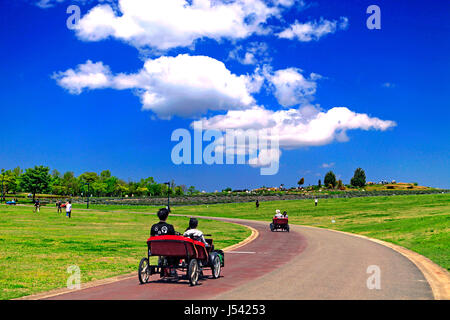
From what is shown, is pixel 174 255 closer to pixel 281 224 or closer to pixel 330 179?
pixel 281 224

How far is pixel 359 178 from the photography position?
147500 mm

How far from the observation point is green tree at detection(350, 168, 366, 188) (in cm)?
14700

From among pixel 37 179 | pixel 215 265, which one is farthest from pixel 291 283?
pixel 37 179

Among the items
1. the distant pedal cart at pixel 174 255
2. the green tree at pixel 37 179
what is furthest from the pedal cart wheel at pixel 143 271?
the green tree at pixel 37 179

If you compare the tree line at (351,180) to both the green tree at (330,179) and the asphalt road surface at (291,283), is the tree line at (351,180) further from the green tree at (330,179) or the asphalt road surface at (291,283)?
the asphalt road surface at (291,283)

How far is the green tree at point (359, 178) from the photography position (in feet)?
482

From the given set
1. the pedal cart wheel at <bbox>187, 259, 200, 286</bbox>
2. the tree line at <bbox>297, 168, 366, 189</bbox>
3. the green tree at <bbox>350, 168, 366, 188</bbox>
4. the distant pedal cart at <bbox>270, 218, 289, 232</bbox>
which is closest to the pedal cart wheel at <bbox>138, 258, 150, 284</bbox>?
the pedal cart wheel at <bbox>187, 259, 200, 286</bbox>

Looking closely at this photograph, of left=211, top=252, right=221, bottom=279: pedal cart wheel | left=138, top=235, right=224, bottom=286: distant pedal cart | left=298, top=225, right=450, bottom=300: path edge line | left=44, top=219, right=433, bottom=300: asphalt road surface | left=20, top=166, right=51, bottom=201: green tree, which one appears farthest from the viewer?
left=20, top=166, right=51, bottom=201: green tree

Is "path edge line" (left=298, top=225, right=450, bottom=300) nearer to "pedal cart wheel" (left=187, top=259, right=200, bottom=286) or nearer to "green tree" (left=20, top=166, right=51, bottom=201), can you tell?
"pedal cart wheel" (left=187, top=259, right=200, bottom=286)

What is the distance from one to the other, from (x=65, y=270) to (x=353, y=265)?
9421 millimetres

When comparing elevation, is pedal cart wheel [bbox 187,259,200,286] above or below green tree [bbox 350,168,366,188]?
below

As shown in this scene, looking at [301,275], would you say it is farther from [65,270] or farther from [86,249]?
[86,249]
